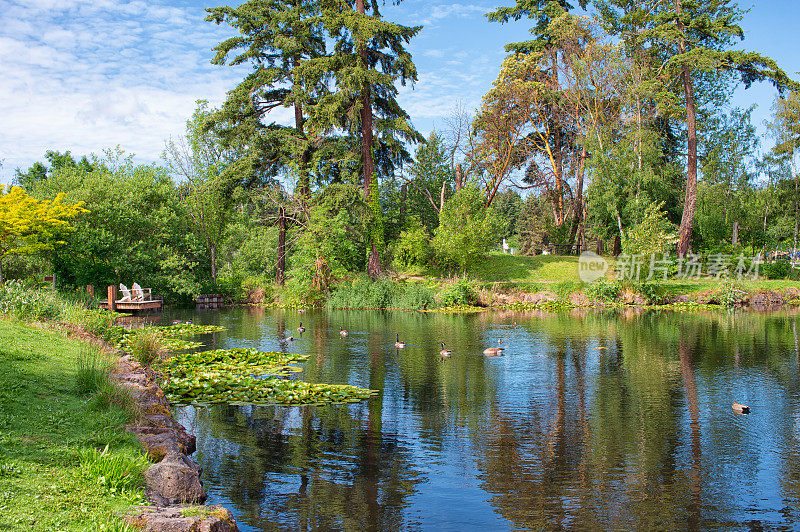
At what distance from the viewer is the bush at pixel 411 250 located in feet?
131

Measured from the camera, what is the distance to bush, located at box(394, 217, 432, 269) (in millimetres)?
39781

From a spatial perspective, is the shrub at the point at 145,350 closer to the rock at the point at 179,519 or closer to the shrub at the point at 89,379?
the shrub at the point at 89,379

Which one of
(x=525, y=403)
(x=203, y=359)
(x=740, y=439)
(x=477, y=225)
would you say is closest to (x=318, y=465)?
(x=525, y=403)

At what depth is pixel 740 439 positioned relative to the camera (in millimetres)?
10070

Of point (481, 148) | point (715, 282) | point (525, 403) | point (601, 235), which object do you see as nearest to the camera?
Answer: point (525, 403)

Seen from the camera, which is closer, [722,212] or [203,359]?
[203,359]

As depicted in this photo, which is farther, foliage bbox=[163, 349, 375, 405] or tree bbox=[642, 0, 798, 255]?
tree bbox=[642, 0, 798, 255]

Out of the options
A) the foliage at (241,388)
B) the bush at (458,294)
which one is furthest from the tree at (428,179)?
the foliage at (241,388)

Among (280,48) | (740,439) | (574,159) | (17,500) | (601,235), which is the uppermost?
(280,48)

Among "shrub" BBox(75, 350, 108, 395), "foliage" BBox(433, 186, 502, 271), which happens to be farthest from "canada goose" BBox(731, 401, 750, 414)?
"foliage" BBox(433, 186, 502, 271)

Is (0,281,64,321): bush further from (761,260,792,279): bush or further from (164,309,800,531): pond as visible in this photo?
(761,260,792,279): bush

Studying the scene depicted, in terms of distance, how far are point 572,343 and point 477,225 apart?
18354 mm

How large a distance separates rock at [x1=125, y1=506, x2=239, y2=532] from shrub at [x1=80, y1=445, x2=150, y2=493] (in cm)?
68

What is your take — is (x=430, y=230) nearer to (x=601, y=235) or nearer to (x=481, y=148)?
(x=481, y=148)
